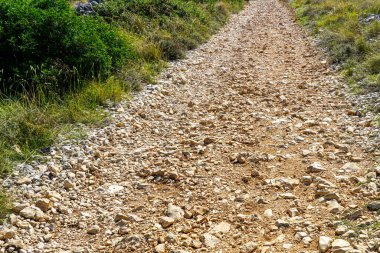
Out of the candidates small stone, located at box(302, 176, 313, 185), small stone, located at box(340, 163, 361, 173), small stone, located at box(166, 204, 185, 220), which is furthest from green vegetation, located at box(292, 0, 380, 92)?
small stone, located at box(166, 204, 185, 220)

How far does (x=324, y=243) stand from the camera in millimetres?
3496

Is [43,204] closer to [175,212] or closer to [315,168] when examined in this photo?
[175,212]

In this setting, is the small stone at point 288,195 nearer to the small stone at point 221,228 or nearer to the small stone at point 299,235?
the small stone at point 299,235

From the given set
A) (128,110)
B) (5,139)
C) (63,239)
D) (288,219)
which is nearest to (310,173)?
(288,219)

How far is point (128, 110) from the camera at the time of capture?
7.21m

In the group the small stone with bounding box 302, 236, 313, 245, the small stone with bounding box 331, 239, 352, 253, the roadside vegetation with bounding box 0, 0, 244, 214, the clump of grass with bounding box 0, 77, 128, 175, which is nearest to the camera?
the small stone with bounding box 331, 239, 352, 253

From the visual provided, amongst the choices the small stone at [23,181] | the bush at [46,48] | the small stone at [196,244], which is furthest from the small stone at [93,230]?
the bush at [46,48]

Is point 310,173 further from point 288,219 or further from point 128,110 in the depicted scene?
point 128,110

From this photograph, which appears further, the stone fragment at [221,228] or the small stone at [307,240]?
the stone fragment at [221,228]

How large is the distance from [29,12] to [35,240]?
A: 197 inches

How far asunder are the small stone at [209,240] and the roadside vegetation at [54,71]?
87.5 inches

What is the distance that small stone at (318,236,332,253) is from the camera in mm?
3449

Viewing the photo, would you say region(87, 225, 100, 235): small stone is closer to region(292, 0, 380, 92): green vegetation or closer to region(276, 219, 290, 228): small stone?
region(276, 219, 290, 228): small stone

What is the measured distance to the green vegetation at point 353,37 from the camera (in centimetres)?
824
